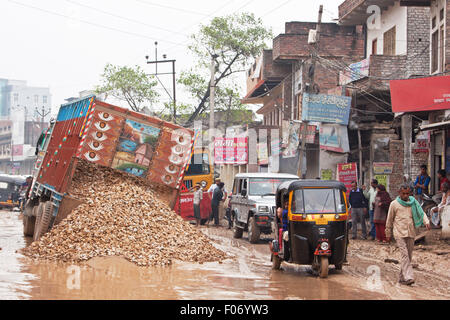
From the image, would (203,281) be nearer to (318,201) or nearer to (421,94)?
(318,201)

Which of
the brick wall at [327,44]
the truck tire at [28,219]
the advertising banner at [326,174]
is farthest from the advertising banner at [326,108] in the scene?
the truck tire at [28,219]

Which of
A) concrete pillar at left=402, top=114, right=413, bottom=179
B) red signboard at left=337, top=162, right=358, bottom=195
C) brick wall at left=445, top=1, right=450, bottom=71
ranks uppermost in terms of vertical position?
brick wall at left=445, top=1, right=450, bottom=71

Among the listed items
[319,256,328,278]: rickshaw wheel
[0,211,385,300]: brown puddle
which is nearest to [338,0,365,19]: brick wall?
[0,211,385,300]: brown puddle

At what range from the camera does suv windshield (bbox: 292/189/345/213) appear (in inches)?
476

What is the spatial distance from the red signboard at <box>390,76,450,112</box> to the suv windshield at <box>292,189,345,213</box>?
25.1ft

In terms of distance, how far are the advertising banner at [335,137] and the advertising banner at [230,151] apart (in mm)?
15237

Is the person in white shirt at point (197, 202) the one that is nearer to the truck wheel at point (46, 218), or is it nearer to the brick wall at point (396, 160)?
the brick wall at point (396, 160)

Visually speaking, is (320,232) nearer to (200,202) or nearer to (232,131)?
(200,202)

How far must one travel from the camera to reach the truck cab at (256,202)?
1864cm

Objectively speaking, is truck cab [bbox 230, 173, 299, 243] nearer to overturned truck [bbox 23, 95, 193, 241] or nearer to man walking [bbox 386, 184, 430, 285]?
overturned truck [bbox 23, 95, 193, 241]

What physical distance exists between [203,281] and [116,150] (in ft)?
16.7

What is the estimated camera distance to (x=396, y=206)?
11.6 meters

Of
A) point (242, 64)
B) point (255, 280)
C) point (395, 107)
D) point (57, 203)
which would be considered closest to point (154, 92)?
point (242, 64)
